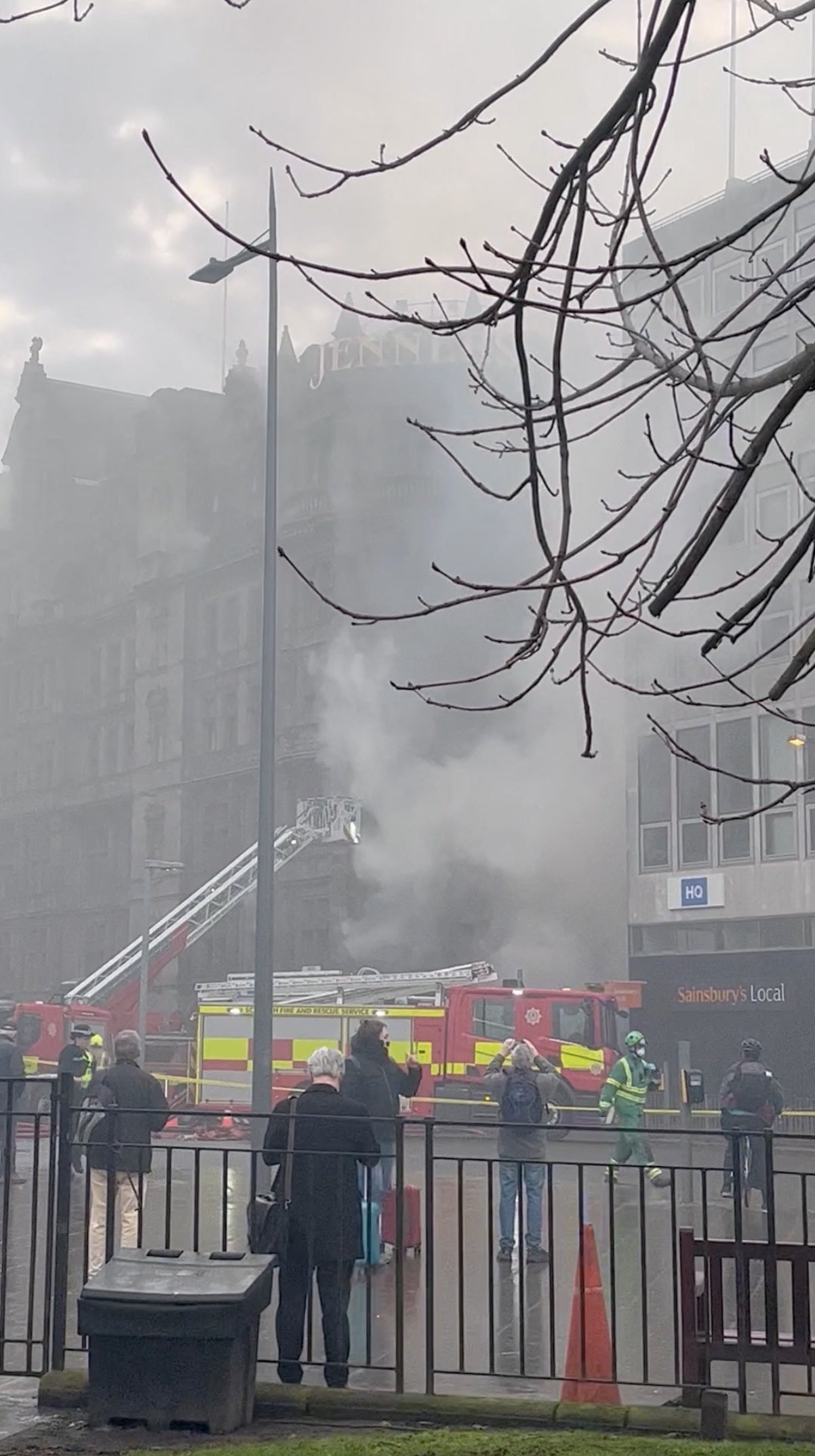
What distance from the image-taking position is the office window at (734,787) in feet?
105

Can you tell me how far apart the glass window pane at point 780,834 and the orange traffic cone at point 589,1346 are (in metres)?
24.8

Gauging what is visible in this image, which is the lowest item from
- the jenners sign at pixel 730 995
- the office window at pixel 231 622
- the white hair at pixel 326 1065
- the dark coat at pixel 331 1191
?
the dark coat at pixel 331 1191

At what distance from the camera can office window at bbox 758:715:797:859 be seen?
103ft

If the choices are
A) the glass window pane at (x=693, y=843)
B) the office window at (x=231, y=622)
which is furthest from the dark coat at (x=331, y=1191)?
the office window at (x=231, y=622)

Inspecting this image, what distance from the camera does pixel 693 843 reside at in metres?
33.1

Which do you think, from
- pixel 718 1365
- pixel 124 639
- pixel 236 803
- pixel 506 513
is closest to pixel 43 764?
pixel 124 639

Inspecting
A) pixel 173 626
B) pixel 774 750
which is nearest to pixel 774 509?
pixel 774 750

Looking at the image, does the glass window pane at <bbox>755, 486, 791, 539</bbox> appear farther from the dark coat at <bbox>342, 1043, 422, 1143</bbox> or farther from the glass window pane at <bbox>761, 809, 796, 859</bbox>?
the dark coat at <bbox>342, 1043, 422, 1143</bbox>

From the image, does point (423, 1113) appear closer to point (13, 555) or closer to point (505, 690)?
point (505, 690)

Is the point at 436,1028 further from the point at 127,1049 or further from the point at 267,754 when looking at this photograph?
the point at 127,1049

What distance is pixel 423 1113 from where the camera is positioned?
24812mm

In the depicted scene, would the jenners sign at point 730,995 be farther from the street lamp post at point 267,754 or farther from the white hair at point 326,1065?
the white hair at point 326,1065

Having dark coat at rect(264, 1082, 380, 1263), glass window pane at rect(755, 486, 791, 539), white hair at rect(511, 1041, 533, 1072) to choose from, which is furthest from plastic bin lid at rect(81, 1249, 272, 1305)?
glass window pane at rect(755, 486, 791, 539)

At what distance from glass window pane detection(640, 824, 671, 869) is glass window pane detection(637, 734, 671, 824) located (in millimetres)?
146
